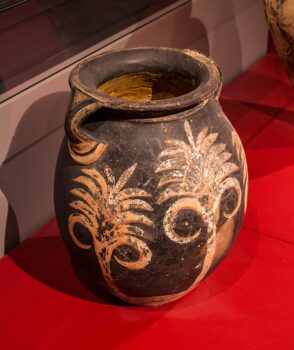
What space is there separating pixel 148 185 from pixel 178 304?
31 cm

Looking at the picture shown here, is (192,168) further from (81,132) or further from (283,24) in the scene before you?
(283,24)

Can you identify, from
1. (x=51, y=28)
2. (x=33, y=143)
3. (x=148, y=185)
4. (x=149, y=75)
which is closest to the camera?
(x=148, y=185)

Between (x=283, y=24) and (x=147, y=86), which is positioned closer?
(x=147, y=86)

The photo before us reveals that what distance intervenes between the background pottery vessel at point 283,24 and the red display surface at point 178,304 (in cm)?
33

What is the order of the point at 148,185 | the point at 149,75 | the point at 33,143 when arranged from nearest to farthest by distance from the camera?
the point at 148,185 → the point at 149,75 → the point at 33,143

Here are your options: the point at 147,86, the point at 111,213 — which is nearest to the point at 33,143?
the point at 147,86

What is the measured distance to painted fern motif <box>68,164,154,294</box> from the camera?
0.93 metres

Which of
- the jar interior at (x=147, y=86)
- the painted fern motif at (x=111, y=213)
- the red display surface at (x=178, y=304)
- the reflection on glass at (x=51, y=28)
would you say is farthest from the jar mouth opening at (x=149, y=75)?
the red display surface at (x=178, y=304)

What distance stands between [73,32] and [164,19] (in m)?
0.29

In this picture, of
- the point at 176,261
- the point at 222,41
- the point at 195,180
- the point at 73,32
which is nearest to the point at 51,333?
the point at 176,261

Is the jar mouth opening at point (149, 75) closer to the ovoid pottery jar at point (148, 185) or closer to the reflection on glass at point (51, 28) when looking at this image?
the ovoid pottery jar at point (148, 185)

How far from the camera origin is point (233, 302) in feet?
3.69

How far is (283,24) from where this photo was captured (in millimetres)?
1374

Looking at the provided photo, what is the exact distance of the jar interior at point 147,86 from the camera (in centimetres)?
110
